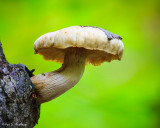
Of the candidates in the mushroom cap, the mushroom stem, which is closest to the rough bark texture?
the mushroom stem

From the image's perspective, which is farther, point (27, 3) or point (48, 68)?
point (27, 3)

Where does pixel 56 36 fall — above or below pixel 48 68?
above

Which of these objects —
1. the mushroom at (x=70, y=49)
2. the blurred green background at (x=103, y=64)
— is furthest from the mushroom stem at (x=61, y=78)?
the blurred green background at (x=103, y=64)

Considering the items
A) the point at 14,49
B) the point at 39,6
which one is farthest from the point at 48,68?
the point at 39,6

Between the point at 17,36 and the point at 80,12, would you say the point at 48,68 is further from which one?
the point at 80,12

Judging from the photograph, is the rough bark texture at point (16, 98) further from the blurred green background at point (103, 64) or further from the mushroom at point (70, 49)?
the blurred green background at point (103, 64)

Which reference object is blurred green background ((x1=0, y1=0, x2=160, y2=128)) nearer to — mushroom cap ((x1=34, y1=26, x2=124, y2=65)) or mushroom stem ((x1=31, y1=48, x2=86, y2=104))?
mushroom stem ((x1=31, y1=48, x2=86, y2=104))
